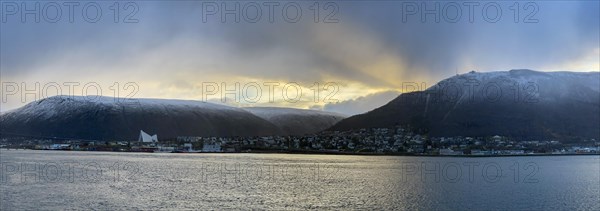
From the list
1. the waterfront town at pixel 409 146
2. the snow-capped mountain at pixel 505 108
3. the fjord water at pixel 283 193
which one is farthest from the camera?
the snow-capped mountain at pixel 505 108

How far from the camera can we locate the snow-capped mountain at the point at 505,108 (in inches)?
6334

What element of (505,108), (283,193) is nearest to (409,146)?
(505,108)

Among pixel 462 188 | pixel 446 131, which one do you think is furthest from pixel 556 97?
pixel 462 188

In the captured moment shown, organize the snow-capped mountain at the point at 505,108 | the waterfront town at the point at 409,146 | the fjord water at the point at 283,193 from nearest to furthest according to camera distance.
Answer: the fjord water at the point at 283,193
the waterfront town at the point at 409,146
the snow-capped mountain at the point at 505,108

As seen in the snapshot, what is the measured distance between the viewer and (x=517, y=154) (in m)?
143

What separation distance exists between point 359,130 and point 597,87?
8688cm

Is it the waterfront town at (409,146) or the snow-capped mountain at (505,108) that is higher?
the snow-capped mountain at (505,108)

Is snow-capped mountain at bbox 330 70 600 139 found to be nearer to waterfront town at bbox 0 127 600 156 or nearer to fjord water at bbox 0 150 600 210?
waterfront town at bbox 0 127 600 156

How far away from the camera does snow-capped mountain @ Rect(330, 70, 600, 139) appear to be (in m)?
161

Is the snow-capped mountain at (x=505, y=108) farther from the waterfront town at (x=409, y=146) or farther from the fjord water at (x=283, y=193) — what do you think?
the fjord water at (x=283, y=193)

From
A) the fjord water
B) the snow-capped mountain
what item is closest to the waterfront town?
the snow-capped mountain

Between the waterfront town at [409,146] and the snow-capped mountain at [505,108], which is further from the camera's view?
the snow-capped mountain at [505,108]

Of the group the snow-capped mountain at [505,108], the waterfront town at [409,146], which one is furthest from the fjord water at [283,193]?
the snow-capped mountain at [505,108]

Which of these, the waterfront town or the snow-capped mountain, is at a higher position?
the snow-capped mountain
